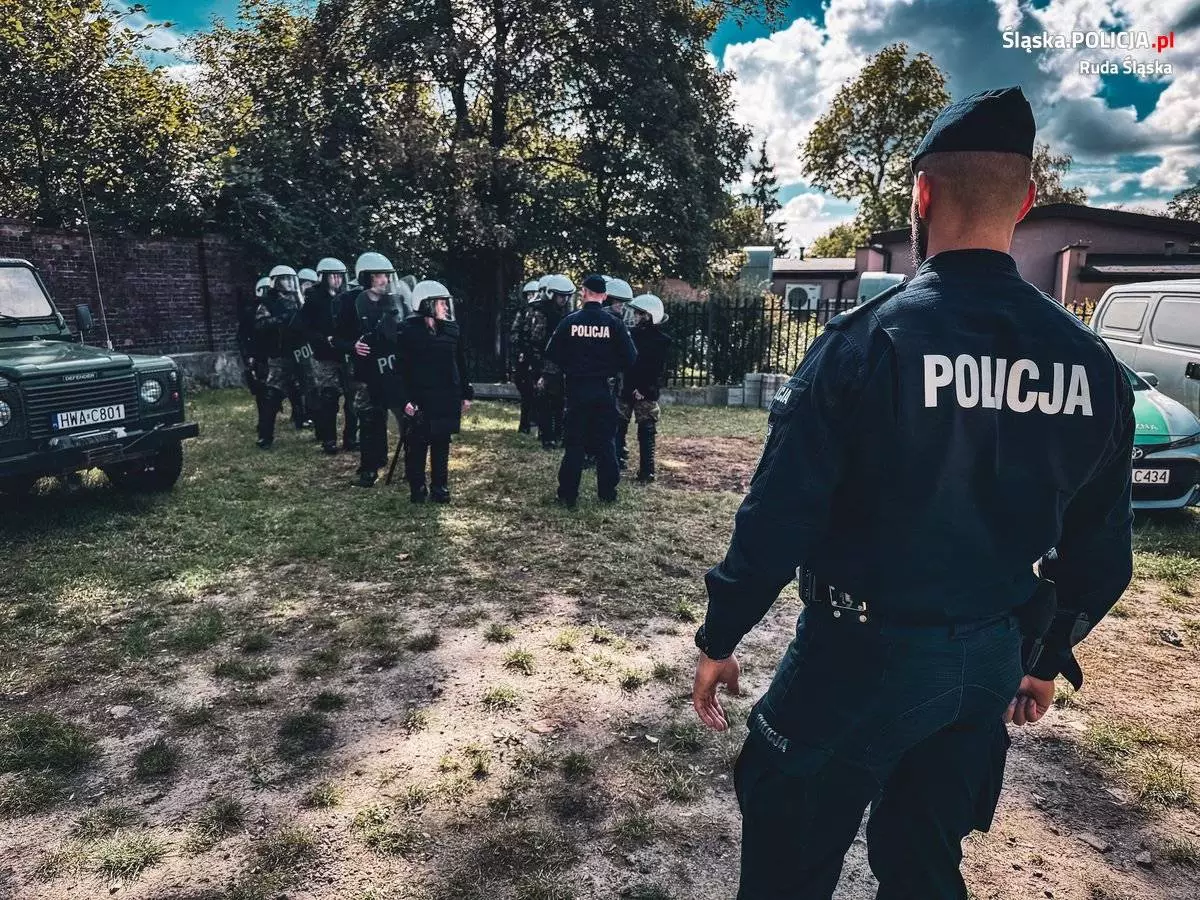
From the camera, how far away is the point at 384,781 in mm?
3074

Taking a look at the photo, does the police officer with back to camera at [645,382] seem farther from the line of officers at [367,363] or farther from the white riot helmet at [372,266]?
the white riot helmet at [372,266]

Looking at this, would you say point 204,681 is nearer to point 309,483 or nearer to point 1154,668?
point 309,483

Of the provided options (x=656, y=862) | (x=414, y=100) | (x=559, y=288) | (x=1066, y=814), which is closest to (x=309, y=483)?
(x=559, y=288)

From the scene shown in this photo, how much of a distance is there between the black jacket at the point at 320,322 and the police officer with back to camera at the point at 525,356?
2347 mm

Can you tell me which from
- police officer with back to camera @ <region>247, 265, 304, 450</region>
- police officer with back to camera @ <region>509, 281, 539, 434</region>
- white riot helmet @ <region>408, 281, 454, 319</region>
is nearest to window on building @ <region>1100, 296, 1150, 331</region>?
police officer with back to camera @ <region>509, 281, 539, 434</region>

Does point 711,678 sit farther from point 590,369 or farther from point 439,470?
point 439,470

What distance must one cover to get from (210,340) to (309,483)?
1000 centimetres

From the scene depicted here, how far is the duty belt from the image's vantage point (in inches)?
62.1

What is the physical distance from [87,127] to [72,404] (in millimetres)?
11708

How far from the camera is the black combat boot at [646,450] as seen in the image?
8.24m

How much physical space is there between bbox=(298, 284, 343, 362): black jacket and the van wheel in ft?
6.67

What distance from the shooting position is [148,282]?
14875 mm

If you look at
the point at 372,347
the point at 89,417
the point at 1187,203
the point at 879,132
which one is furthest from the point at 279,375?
the point at 1187,203

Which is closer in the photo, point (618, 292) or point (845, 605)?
point (845, 605)
